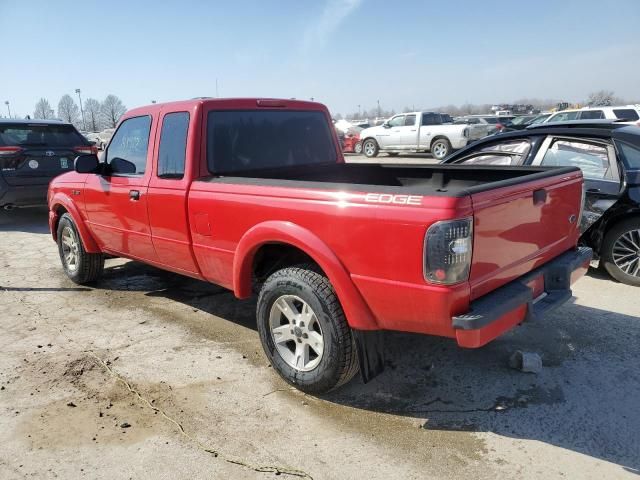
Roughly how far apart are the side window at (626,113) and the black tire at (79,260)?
16.0 m

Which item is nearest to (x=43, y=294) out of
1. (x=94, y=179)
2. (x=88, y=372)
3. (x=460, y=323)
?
(x=94, y=179)

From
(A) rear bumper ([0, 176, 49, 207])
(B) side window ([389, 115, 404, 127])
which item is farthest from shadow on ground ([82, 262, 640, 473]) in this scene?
(B) side window ([389, 115, 404, 127])

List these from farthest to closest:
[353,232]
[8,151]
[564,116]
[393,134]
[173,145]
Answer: [393,134]
[564,116]
[8,151]
[173,145]
[353,232]

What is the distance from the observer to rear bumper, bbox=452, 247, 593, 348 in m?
2.68

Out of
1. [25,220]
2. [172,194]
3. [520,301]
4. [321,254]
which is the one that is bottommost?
[25,220]

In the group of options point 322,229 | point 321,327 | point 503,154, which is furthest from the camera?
point 503,154

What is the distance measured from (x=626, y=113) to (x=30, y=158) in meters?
16.4

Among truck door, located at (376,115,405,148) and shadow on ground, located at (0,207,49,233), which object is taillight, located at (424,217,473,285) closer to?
shadow on ground, located at (0,207,49,233)

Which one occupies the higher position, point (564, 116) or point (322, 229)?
point (564, 116)

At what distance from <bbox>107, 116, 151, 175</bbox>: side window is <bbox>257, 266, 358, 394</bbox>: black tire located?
1.97 metres

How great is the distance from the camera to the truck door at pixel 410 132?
68.6ft

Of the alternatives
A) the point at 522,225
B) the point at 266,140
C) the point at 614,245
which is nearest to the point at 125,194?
A: the point at 266,140

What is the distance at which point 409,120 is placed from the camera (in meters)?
21.3

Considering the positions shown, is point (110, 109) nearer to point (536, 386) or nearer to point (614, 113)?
point (614, 113)
